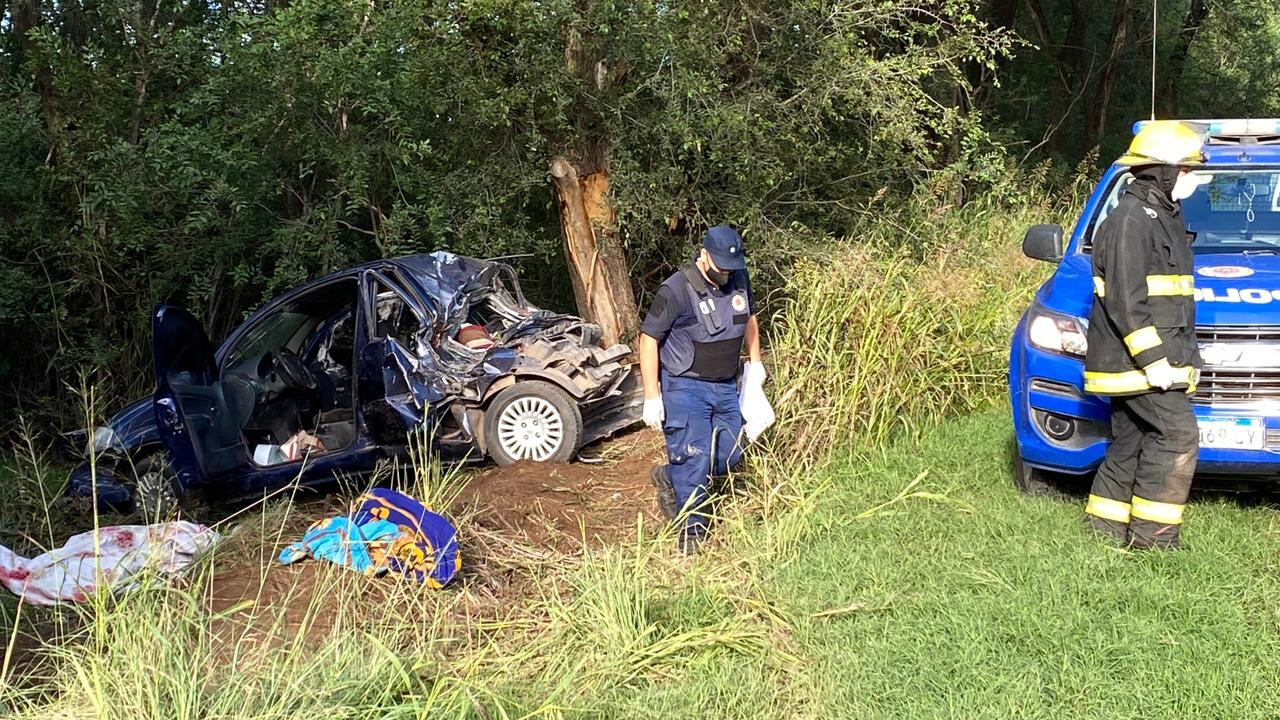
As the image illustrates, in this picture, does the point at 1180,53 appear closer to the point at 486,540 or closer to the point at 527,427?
the point at 527,427

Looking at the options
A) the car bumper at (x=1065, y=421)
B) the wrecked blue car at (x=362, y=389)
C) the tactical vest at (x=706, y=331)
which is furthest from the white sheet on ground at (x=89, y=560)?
the car bumper at (x=1065, y=421)

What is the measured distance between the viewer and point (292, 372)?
7.70m

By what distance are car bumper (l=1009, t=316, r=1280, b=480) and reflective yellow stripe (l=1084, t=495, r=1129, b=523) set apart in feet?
0.78

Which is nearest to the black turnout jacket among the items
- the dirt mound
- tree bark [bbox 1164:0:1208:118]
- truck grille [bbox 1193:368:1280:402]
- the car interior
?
truck grille [bbox 1193:368:1280:402]

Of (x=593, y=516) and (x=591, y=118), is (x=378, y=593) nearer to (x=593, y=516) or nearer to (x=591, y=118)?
(x=593, y=516)

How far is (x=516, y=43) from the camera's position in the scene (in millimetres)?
8289

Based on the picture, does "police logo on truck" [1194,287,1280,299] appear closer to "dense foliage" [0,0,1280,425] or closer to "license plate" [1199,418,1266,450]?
"license plate" [1199,418,1266,450]

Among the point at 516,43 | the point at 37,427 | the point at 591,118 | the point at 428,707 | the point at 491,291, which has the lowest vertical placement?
the point at 37,427

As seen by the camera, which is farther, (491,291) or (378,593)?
(491,291)

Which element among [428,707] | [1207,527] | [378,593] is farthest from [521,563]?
[1207,527]

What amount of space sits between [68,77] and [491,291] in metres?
4.79

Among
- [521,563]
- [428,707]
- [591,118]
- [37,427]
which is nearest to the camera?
[428,707]

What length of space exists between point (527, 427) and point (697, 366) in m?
2.27

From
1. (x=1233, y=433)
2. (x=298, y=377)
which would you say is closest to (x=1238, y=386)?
(x=1233, y=433)
